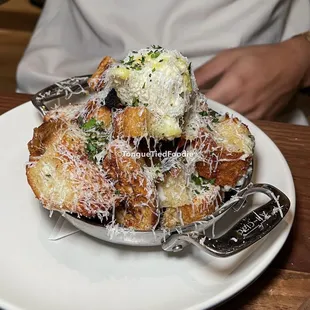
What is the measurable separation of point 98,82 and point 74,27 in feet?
1.79

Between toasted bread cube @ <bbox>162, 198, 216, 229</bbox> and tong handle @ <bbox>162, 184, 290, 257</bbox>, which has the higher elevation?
tong handle @ <bbox>162, 184, 290, 257</bbox>

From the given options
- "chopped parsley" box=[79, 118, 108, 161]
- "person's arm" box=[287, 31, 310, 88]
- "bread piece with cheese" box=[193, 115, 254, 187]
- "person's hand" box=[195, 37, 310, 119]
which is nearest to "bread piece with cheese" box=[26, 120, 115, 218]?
"chopped parsley" box=[79, 118, 108, 161]

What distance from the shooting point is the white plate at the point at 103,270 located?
1.96 feet

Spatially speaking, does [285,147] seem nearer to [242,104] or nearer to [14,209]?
[242,104]

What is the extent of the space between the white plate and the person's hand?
36cm

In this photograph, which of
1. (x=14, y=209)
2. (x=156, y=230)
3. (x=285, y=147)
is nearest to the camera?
(x=156, y=230)

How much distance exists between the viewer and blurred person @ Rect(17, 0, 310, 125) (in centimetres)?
109

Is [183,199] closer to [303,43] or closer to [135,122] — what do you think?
[135,122]

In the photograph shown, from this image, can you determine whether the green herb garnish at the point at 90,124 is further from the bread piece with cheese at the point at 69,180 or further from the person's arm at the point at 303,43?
the person's arm at the point at 303,43

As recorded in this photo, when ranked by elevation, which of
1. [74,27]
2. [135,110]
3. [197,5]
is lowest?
[74,27]

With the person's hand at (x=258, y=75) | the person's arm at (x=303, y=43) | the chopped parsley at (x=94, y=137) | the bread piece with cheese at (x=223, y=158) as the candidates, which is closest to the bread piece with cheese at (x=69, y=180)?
the chopped parsley at (x=94, y=137)

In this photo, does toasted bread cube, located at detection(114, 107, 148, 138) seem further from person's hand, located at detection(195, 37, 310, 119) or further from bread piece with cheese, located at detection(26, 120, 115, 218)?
person's hand, located at detection(195, 37, 310, 119)

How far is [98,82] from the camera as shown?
0.73 metres

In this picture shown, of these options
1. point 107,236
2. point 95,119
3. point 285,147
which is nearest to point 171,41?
point 285,147
